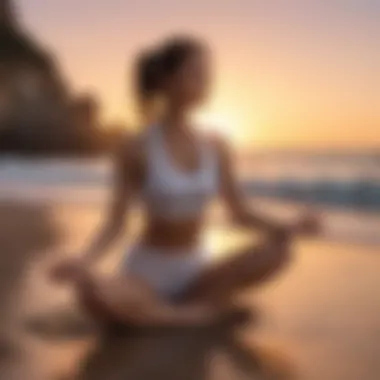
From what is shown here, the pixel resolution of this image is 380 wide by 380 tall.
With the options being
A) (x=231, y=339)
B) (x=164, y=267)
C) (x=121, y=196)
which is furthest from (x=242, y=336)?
(x=121, y=196)

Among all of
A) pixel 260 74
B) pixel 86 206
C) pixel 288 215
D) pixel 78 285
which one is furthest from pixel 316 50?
pixel 78 285

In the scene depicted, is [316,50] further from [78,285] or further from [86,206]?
[78,285]

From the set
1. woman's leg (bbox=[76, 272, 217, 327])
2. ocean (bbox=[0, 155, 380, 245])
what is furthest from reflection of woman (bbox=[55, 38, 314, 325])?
ocean (bbox=[0, 155, 380, 245])

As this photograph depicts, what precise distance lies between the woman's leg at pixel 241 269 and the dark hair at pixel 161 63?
0.82 feet

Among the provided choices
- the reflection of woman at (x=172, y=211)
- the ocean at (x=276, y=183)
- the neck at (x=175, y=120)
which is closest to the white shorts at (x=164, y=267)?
the reflection of woman at (x=172, y=211)

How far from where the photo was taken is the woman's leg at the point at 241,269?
1.20 m

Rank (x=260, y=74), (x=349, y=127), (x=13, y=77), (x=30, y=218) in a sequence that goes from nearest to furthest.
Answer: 1. (x=30, y=218)
2. (x=349, y=127)
3. (x=260, y=74)
4. (x=13, y=77)

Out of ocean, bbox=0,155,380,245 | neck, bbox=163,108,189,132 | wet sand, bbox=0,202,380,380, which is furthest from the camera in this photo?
ocean, bbox=0,155,380,245

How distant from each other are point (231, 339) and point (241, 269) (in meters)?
0.10

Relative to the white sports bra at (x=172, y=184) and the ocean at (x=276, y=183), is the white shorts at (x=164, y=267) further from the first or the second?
the ocean at (x=276, y=183)

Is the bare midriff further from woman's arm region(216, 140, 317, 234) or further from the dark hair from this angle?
the dark hair

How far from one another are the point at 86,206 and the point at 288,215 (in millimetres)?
598

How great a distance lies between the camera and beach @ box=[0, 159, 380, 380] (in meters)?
1.05

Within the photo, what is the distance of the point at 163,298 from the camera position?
1.19 m
